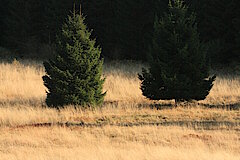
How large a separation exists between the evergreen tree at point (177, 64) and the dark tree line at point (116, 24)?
759 inches

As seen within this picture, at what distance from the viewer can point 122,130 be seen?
12500mm

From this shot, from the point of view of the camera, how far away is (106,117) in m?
15.0

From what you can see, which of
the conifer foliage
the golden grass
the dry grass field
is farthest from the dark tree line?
the golden grass

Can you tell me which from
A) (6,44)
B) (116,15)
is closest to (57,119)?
(116,15)

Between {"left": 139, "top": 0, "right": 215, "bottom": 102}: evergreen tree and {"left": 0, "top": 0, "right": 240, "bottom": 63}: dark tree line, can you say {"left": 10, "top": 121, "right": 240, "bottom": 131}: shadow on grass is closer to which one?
{"left": 139, "top": 0, "right": 215, "bottom": 102}: evergreen tree

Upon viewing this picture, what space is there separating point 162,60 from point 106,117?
165 inches

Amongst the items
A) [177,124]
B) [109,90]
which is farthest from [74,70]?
[109,90]

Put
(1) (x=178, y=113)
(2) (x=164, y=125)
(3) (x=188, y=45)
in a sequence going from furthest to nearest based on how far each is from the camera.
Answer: (3) (x=188, y=45) < (1) (x=178, y=113) < (2) (x=164, y=125)

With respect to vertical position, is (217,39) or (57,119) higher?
(217,39)

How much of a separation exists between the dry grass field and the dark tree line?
2066 cm

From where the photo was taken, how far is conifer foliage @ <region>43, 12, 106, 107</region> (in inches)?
639

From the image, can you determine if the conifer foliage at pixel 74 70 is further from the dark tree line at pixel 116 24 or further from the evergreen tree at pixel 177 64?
the dark tree line at pixel 116 24

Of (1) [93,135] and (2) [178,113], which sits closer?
(1) [93,135]

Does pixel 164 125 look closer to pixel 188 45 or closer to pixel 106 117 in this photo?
pixel 106 117
